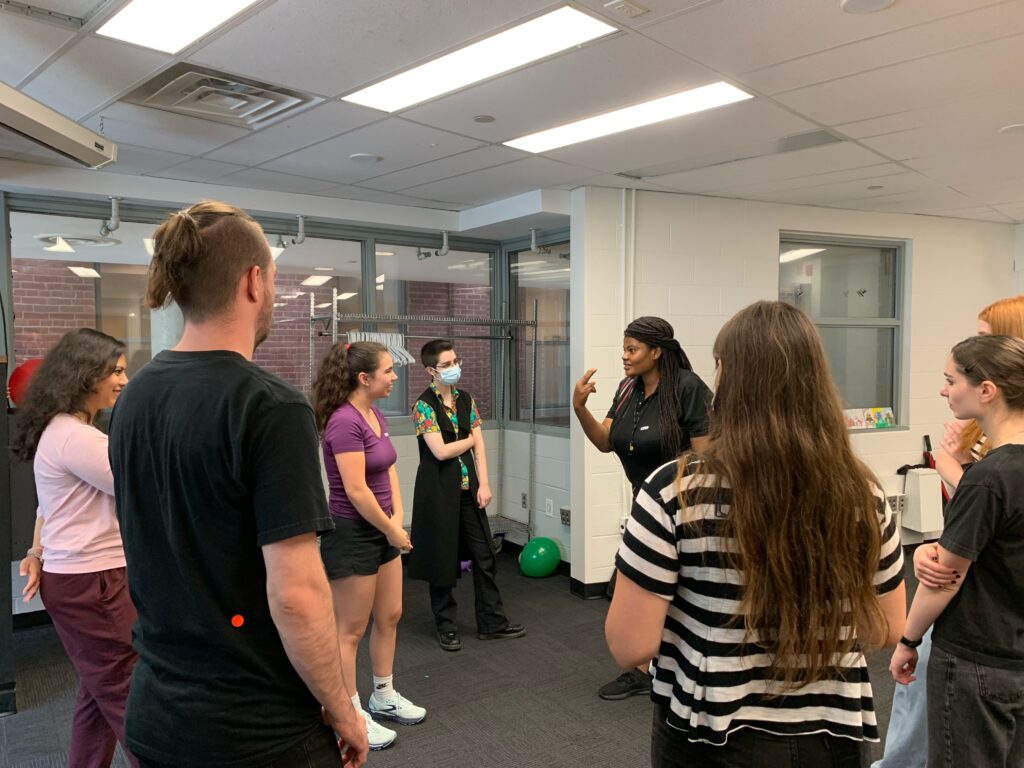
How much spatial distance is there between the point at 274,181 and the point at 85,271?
3.93ft

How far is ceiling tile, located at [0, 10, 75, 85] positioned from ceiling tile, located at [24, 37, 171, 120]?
5 cm

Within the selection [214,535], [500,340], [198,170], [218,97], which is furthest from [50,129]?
[500,340]

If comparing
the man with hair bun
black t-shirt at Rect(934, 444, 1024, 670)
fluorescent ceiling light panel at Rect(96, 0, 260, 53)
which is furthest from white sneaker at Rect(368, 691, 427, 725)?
fluorescent ceiling light panel at Rect(96, 0, 260, 53)

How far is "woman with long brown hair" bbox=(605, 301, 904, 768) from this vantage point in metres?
1.11

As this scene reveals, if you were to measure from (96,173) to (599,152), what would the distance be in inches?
105

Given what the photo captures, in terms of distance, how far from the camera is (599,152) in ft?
12.0

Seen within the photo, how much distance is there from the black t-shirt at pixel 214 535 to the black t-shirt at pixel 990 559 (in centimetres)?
138

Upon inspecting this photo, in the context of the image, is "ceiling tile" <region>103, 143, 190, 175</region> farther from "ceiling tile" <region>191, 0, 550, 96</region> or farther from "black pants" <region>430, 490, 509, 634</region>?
"black pants" <region>430, 490, 509, 634</region>

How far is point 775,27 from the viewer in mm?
2232

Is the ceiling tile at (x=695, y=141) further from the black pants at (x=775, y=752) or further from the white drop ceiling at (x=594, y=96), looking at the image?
the black pants at (x=775, y=752)

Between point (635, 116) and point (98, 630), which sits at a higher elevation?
point (635, 116)

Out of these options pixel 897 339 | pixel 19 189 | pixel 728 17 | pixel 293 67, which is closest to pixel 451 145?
Answer: pixel 293 67

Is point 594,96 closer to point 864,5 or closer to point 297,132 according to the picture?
point 864,5

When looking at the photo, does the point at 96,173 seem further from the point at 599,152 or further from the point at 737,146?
the point at 737,146
